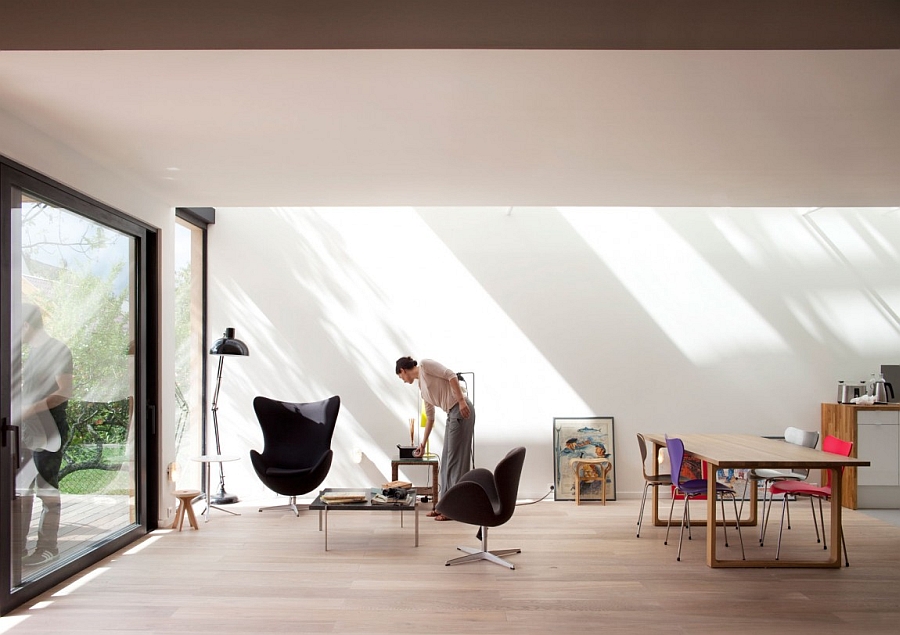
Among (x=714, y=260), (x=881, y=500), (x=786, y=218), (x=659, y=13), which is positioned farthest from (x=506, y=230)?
(x=659, y=13)

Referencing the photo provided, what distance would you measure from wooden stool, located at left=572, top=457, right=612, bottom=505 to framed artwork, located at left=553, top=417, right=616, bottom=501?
2 centimetres

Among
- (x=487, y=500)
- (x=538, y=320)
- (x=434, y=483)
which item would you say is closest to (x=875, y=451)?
(x=538, y=320)

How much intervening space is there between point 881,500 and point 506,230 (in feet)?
14.6

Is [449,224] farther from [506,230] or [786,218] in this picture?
[786,218]

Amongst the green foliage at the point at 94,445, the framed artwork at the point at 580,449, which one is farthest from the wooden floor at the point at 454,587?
the framed artwork at the point at 580,449

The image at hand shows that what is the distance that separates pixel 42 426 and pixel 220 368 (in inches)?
115

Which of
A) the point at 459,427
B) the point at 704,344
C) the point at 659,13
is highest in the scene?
the point at 659,13

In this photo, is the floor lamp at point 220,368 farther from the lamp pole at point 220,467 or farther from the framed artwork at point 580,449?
the framed artwork at point 580,449

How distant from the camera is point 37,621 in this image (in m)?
3.85

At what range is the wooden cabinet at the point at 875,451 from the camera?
6.93 meters

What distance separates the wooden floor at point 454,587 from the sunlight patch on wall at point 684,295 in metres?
2.06

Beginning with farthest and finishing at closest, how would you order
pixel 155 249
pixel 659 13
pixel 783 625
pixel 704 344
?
1. pixel 704 344
2. pixel 155 249
3. pixel 783 625
4. pixel 659 13

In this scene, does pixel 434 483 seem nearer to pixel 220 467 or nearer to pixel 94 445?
pixel 220 467

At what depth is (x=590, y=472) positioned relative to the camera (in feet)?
23.9
